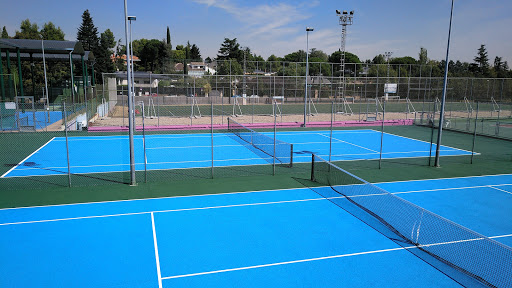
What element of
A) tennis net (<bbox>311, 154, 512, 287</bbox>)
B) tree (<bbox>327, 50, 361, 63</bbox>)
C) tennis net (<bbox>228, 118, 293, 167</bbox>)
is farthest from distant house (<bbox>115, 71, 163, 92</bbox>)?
tree (<bbox>327, 50, 361, 63</bbox>)

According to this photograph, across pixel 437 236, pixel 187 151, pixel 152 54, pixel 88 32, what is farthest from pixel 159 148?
pixel 152 54

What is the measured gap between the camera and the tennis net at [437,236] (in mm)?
8477

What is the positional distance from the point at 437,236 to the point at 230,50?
11461cm

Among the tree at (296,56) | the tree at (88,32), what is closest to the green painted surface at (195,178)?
the tree at (88,32)

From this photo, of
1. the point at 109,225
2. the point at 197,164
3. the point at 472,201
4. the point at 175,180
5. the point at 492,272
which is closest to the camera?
the point at 492,272

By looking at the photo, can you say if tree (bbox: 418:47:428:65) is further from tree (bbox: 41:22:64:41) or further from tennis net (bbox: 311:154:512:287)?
tennis net (bbox: 311:154:512:287)

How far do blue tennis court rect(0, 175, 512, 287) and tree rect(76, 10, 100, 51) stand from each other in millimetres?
91426

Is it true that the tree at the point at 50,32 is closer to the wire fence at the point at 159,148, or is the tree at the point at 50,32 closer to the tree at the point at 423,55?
the wire fence at the point at 159,148

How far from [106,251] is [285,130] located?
75.4 ft

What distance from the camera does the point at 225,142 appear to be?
82.6 ft

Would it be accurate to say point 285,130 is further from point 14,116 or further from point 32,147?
point 14,116

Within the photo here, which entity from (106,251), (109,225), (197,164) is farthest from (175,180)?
(106,251)

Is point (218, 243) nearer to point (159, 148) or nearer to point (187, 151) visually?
point (187, 151)

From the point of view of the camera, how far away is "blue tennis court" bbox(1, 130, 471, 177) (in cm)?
1830
